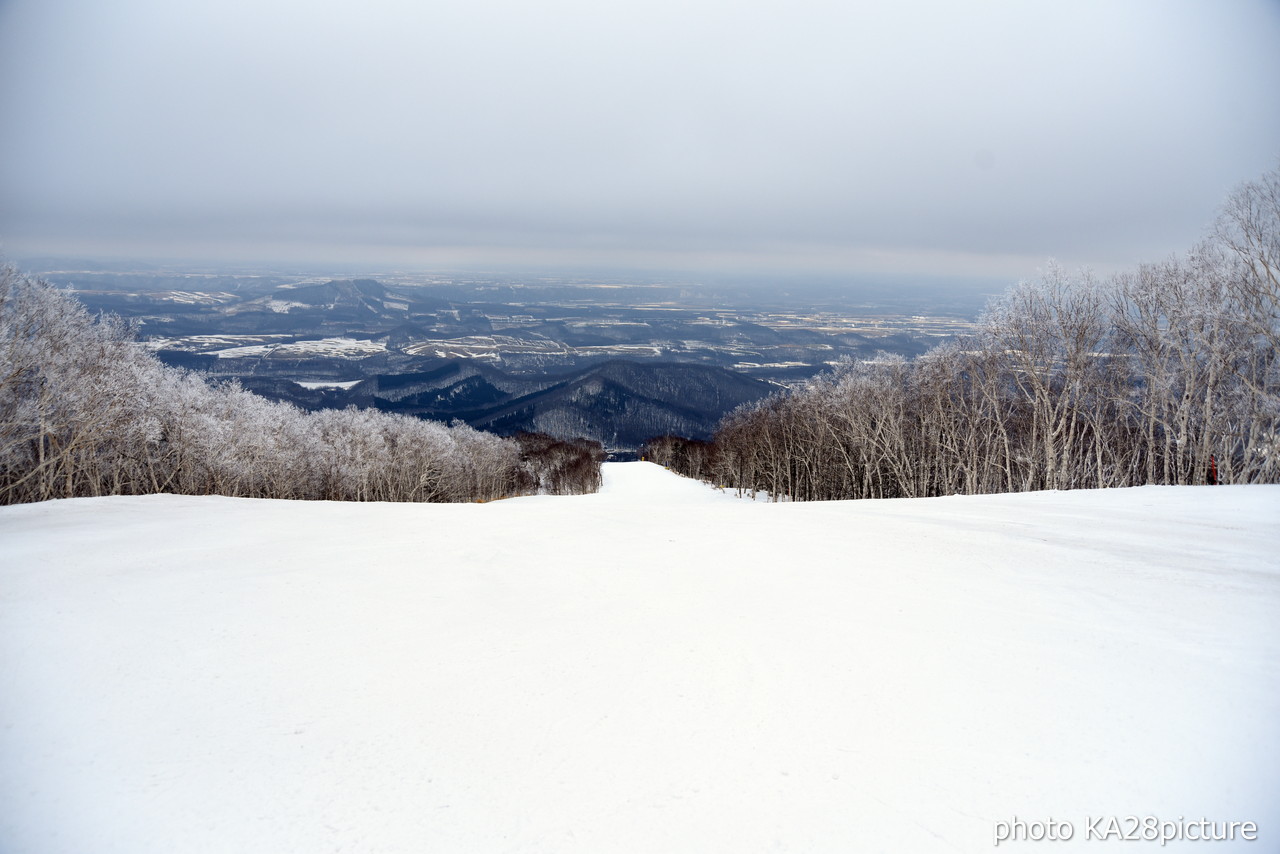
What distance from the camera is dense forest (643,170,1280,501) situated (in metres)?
19.0

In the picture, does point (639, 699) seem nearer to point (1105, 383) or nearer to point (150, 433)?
point (1105, 383)

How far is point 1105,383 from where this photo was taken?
77.2 ft

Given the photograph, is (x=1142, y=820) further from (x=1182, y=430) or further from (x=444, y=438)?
(x=444, y=438)

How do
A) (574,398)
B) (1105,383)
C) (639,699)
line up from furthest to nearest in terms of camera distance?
(574,398) < (1105,383) < (639,699)

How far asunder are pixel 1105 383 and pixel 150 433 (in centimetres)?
4153

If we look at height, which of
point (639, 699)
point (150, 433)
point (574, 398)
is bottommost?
point (574, 398)

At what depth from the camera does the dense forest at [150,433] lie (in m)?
19.3

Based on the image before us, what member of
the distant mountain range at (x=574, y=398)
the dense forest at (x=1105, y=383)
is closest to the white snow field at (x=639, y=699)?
the dense forest at (x=1105, y=383)

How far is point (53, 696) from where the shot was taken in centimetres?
467

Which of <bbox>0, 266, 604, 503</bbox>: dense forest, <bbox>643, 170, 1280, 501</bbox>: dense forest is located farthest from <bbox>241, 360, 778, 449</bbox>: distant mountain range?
<bbox>643, 170, 1280, 501</bbox>: dense forest

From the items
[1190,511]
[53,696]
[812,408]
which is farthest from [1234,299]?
[53,696]

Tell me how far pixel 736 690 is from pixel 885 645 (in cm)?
173

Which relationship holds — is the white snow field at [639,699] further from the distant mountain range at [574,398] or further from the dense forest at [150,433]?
the distant mountain range at [574,398]

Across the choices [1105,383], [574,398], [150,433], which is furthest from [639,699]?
[574,398]
